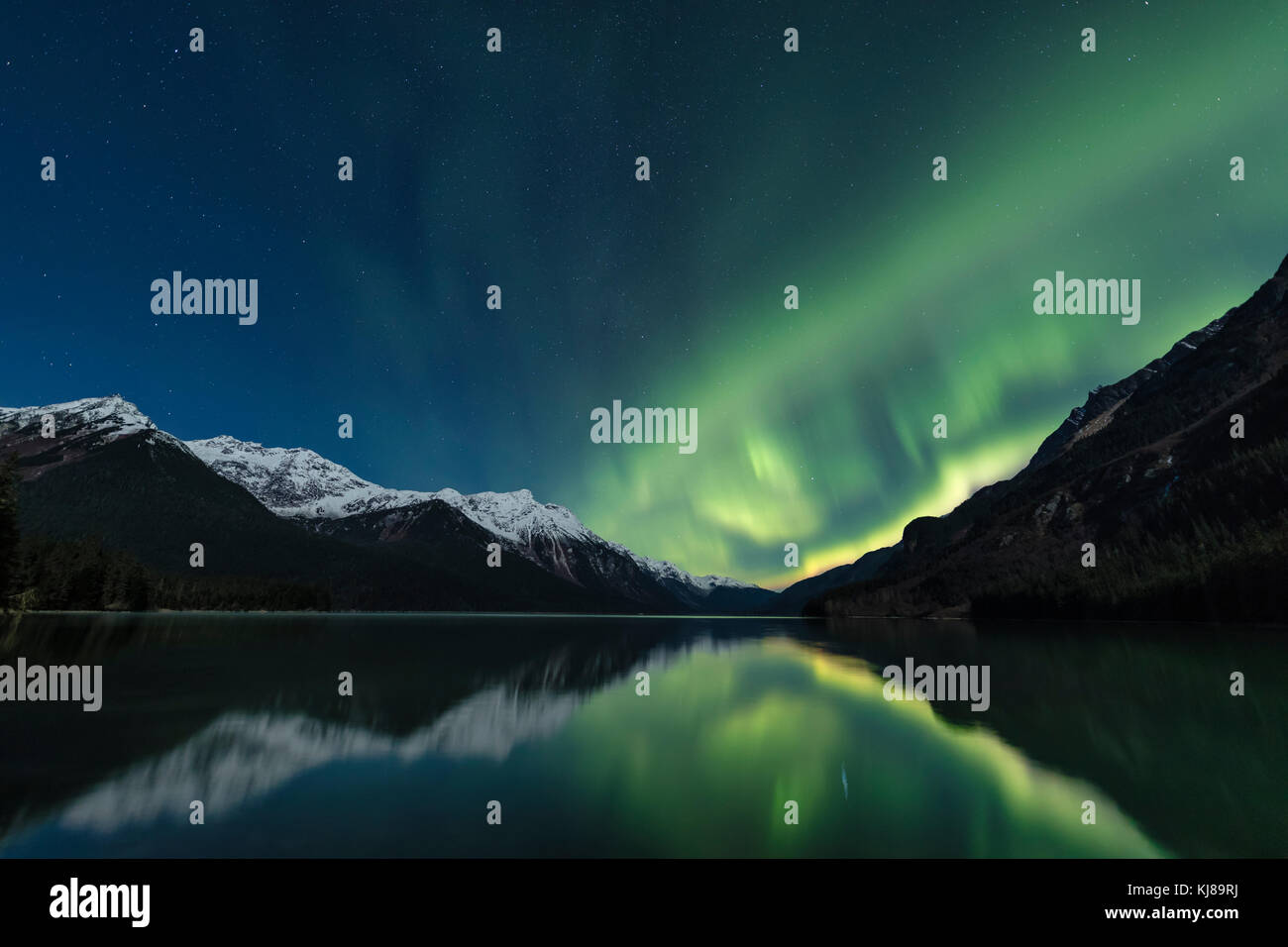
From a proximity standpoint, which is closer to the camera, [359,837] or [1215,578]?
[359,837]

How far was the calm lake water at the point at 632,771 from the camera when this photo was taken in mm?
16516

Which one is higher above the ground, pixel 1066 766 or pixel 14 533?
pixel 14 533

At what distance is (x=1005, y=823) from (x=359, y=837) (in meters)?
18.5

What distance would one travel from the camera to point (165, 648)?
71812mm

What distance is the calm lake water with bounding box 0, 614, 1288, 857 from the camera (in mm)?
16516

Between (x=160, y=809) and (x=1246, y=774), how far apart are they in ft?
125

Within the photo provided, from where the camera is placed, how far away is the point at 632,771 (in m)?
24.0

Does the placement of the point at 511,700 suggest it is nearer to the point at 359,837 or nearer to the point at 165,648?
the point at 359,837
